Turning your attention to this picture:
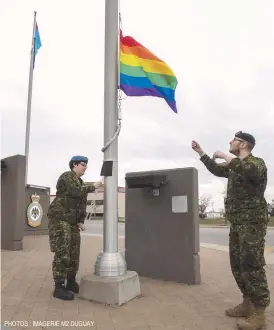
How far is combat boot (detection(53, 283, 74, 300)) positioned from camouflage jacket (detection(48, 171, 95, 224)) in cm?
81

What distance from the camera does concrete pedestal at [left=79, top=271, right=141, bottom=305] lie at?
14.5 ft

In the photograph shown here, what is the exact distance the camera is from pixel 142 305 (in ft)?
14.7

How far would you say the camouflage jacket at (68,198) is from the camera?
4.76 m

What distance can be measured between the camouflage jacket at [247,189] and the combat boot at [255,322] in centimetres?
90

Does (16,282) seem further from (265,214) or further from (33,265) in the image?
(265,214)

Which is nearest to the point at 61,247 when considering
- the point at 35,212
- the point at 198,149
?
the point at 198,149

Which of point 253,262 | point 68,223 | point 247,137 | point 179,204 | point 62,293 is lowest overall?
point 62,293

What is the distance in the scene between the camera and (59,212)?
15.7ft

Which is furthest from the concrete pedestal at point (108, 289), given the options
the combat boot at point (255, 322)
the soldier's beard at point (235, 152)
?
the soldier's beard at point (235, 152)

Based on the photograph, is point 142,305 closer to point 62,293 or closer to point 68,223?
point 62,293

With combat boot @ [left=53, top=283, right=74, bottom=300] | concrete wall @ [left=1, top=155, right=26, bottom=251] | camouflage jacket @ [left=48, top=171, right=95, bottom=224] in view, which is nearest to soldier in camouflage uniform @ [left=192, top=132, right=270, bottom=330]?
camouflage jacket @ [left=48, top=171, right=95, bottom=224]

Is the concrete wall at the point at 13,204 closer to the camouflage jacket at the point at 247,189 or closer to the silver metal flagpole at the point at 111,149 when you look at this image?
the silver metal flagpole at the point at 111,149

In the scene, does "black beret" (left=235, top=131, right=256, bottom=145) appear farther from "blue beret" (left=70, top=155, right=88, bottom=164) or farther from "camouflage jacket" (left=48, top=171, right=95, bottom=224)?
"blue beret" (left=70, top=155, right=88, bottom=164)

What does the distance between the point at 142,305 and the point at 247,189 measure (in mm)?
1885
